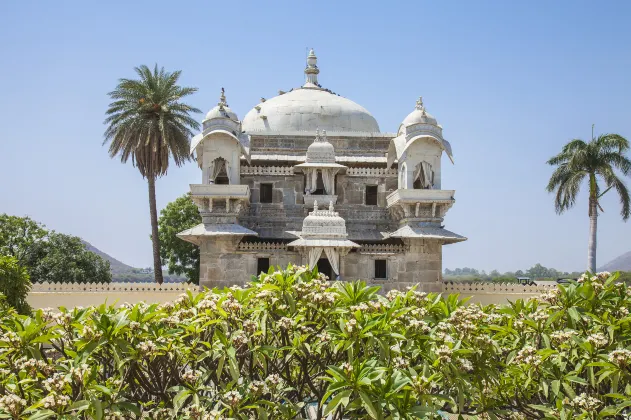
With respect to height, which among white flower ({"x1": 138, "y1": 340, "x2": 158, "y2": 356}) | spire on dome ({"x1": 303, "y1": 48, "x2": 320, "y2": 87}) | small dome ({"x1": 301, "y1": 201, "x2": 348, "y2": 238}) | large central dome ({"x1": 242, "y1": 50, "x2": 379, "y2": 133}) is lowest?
white flower ({"x1": 138, "y1": 340, "x2": 158, "y2": 356})

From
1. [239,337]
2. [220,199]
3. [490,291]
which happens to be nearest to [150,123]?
[220,199]

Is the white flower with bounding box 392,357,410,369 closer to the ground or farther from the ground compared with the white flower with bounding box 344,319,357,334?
closer to the ground

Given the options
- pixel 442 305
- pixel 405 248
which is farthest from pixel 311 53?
pixel 442 305

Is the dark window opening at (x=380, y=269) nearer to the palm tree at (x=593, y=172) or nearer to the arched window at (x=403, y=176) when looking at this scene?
the arched window at (x=403, y=176)

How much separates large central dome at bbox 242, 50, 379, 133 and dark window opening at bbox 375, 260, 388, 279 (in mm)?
9367

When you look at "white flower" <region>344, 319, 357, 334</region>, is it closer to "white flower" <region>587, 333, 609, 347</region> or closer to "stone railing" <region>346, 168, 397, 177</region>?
"white flower" <region>587, 333, 609, 347</region>

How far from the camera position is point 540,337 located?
376 inches

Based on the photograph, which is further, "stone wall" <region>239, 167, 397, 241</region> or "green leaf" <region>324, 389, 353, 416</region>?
"stone wall" <region>239, 167, 397, 241</region>

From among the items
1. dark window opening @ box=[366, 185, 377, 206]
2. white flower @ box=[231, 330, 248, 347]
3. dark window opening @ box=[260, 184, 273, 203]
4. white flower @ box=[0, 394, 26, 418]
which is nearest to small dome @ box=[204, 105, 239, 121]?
dark window opening @ box=[260, 184, 273, 203]

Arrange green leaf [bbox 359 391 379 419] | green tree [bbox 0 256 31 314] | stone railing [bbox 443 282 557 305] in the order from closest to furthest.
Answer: green leaf [bbox 359 391 379 419] → green tree [bbox 0 256 31 314] → stone railing [bbox 443 282 557 305]

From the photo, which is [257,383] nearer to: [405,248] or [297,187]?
[405,248]

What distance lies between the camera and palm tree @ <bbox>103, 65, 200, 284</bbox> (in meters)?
34.8

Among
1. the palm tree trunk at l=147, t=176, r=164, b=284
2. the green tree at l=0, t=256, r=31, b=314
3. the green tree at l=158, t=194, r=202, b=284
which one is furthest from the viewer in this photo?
the green tree at l=158, t=194, r=202, b=284

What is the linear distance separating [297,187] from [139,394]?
70.9ft
